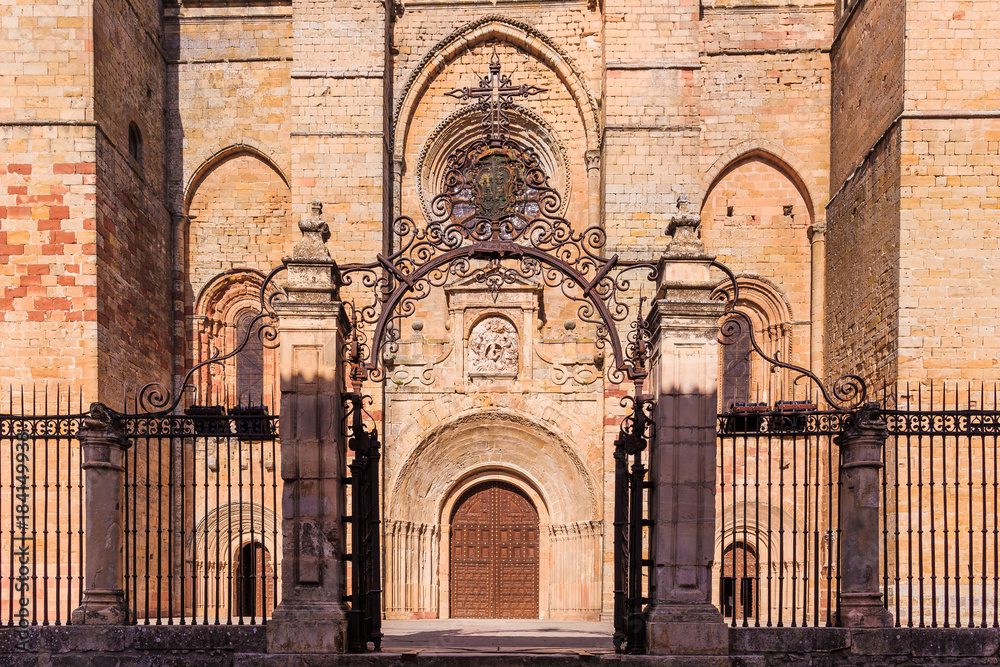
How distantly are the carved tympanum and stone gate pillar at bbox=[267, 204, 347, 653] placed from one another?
25.1 ft

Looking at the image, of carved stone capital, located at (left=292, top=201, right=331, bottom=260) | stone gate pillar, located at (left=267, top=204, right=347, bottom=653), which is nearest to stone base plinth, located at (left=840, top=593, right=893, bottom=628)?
stone gate pillar, located at (left=267, top=204, right=347, bottom=653)

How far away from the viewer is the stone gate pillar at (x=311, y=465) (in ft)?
29.6

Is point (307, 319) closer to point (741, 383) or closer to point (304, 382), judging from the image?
point (304, 382)

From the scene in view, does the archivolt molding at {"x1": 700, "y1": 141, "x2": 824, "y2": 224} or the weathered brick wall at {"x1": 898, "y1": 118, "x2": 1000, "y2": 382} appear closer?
the weathered brick wall at {"x1": 898, "y1": 118, "x2": 1000, "y2": 382}

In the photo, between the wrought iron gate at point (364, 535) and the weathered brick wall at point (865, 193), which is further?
the weathered brick wall at point (865, 193)

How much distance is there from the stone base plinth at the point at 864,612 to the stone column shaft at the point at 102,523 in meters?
5.94

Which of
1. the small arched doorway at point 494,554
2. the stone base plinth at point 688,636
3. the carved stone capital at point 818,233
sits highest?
the carved stone capital at point 818,233

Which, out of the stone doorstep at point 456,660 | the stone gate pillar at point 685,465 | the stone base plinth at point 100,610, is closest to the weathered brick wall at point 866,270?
the stone gate pillar at point 685,465

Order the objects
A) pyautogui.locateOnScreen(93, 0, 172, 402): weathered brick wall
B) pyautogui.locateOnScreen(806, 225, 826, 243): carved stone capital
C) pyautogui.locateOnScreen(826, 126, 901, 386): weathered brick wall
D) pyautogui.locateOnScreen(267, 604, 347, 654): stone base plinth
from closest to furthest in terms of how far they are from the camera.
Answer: pyautogui.locateOnScreen(267, 604, 347, 654): stone base plinth
pyautogui.locateOnScreen(826, 126, 901, 386): weathered brick wall
pyautogui.locateOnScreen(93, 0, 172, 402): weathered brick wall
pyautogui.locateOnScreen(806, 225, 826, 243): carved stone capital

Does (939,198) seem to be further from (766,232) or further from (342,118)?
(342,118)

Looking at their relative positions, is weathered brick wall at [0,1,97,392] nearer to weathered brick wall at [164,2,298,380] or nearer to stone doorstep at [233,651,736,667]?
weathered brick wall at [164,2,298,380]

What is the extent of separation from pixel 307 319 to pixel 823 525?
9.04m

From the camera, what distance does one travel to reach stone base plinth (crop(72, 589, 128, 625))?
9578 millimetres

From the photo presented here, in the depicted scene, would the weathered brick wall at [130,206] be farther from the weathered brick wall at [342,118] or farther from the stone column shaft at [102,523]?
the stone column shaft at [102,523]
